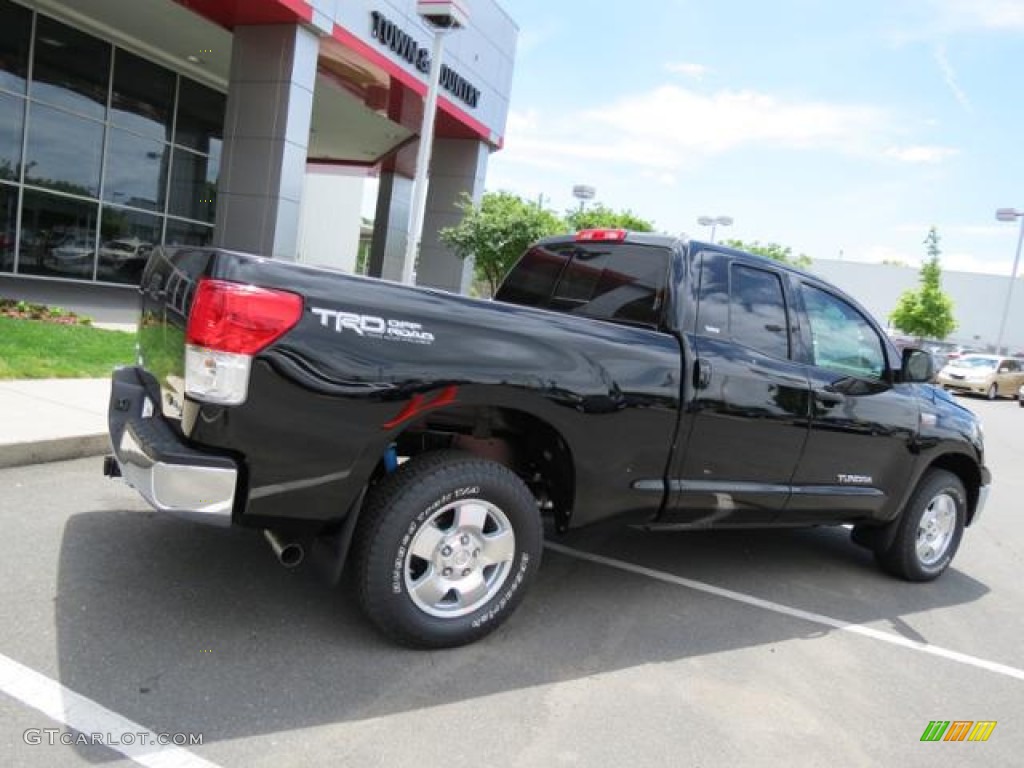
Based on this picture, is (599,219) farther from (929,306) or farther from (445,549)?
(929,306)

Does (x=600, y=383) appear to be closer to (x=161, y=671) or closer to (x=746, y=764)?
(x=746, y=764)

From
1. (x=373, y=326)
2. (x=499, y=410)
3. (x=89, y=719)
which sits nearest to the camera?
(x=89, y=719)

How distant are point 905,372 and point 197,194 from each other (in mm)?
17845

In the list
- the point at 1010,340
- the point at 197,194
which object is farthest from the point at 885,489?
the point at 1010,340

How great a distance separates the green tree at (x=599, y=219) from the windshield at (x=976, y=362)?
12427 millimetres

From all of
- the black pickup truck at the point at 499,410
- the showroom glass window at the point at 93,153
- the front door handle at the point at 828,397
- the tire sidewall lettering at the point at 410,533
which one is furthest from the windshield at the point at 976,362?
the tire sidewall lettering at the point at 410,533

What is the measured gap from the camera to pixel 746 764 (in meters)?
3.03

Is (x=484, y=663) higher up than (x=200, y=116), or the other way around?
(x=200, y=116)

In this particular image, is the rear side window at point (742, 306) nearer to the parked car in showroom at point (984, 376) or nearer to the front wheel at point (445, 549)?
the front wheel at point (445, 549)

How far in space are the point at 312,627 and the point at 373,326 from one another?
142cm

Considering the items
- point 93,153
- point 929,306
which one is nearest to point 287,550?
point 93,153

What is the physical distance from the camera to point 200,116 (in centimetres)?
1920

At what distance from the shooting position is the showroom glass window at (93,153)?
48.8 ft

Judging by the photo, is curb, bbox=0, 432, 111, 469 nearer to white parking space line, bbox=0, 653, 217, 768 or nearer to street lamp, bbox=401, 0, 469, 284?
white parking space line, bbox=0, 653, 217, 768
